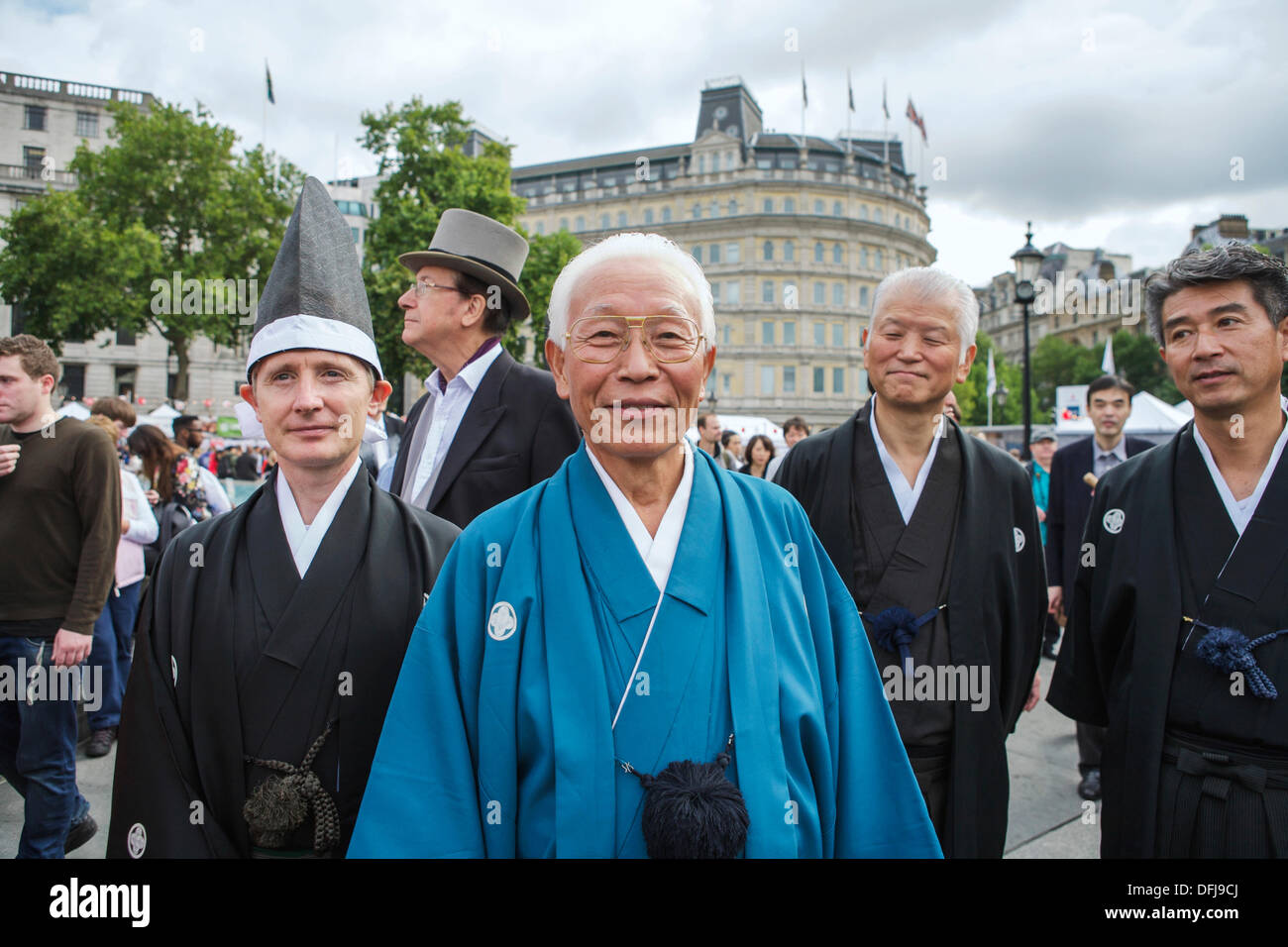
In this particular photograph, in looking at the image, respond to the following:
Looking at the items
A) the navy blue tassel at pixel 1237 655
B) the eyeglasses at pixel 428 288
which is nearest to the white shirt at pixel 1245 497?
the navy blue tassel at pixel 1237 655

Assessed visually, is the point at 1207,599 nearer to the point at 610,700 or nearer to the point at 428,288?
the point at 610,700

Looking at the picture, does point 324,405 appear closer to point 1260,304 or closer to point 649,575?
point 649,575

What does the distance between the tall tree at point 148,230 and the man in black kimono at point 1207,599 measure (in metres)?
34.4

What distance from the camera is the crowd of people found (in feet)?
5.44

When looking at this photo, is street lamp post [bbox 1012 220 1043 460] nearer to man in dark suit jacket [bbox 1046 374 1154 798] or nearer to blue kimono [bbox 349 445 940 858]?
man in dark suit jacket [bbox 1046 374 1154 798]

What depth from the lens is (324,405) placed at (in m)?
2.15

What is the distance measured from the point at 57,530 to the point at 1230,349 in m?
5.06

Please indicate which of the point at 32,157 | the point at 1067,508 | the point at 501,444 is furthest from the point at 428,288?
the point at 32,157

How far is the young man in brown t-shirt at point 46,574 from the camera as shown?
3.54 m

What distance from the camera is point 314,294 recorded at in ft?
7.26

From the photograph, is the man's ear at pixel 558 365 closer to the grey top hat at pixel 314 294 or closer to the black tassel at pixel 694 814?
the grey top hat at pixel 314 294

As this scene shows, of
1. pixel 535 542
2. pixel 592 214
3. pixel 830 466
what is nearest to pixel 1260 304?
pixel 830 466

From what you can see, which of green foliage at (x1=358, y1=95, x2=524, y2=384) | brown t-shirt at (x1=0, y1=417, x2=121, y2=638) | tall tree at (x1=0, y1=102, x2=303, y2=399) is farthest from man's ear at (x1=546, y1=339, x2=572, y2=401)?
tall tree at (x1=0, y1=102, x2=303, y2=399)

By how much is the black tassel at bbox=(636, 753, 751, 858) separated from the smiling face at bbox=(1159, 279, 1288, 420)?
2250 mm
